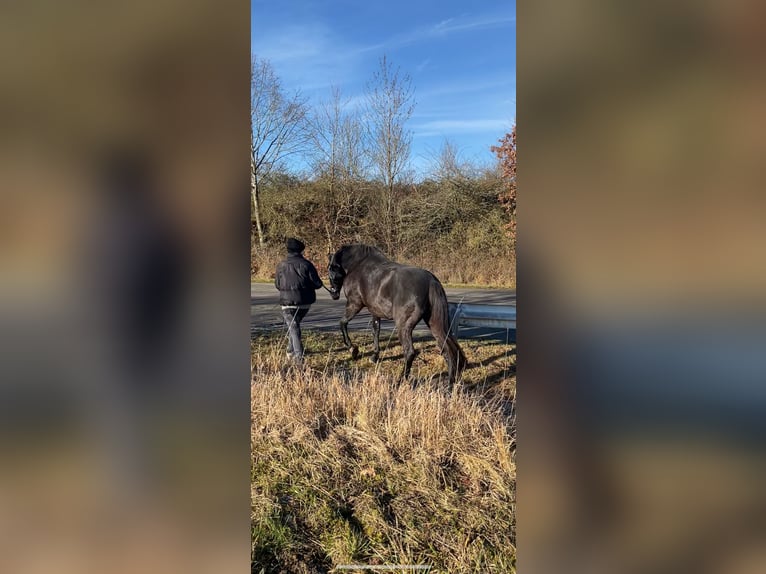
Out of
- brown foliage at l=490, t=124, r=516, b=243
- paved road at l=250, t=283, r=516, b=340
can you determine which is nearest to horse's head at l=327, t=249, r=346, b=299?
paved road at l=250, t=283, r=516, b=340

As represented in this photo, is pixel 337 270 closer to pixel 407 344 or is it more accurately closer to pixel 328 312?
pixel 407 344

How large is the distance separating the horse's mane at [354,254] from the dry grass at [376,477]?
96.8 inches

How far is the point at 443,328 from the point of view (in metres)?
6.04

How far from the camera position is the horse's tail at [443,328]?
19.1 feet

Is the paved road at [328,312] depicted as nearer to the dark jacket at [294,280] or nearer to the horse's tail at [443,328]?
the horse's tail at [443,328]

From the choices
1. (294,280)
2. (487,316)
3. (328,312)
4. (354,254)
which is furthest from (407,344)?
(328,312)

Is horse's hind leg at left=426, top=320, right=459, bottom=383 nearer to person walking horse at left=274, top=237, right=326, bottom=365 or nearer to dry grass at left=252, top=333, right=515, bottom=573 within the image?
dry grass at left=252, top=333, right=515, bottom=573

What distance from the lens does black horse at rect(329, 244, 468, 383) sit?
603 centimetres
